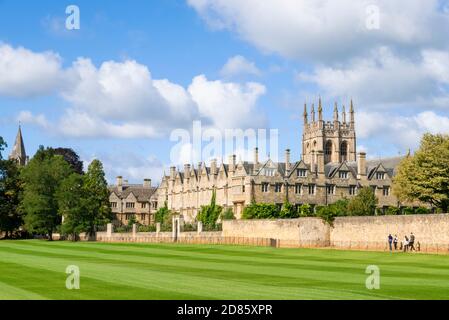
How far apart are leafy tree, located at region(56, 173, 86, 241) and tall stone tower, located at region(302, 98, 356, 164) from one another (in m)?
44.0

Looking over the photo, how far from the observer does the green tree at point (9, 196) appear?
9212cm

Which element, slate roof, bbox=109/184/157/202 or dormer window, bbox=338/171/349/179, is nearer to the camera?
dormer window, bbox=338/171/349/179

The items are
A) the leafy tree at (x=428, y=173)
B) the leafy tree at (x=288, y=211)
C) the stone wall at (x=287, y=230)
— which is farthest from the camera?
the leafy tree at (x=288, y=211)

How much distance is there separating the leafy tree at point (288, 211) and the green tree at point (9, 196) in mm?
34106

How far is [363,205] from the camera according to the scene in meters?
74.6

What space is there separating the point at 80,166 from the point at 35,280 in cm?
9161

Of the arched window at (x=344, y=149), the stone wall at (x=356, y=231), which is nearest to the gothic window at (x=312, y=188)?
the stone wall at (x=356, y=231)

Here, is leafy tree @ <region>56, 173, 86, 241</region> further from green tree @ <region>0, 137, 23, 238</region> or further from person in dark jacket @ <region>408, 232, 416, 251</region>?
person in dark jacket @ <region>408, 232, 416, 251</region>

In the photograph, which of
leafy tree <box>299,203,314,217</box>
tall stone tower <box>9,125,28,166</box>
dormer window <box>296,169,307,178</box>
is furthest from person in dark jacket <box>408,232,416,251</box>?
tall stone tower <box>9,125,28,166</box>

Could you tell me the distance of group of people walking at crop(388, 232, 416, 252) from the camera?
4716 centimetres

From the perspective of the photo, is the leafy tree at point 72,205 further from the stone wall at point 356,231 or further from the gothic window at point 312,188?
the gothic window at point 312,188
